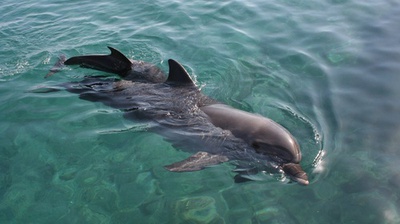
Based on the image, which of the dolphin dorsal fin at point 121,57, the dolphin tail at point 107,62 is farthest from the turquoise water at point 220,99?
the dolphin dorsal fin at point 121,57

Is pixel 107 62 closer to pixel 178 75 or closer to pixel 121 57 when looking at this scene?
pixel 121 57

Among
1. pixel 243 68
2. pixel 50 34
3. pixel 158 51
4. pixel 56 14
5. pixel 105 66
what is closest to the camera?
pixel 105 66

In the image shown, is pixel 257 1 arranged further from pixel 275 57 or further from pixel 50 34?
pixel 50 34

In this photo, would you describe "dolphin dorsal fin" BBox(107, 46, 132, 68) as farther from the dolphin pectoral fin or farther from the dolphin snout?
the dolphin snout

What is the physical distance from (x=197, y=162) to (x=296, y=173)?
167cm

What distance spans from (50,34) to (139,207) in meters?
8.62

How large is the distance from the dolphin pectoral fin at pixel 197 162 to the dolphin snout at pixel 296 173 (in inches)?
42.5

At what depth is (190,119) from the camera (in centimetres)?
787

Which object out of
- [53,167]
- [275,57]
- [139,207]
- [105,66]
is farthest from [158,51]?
[139,207]

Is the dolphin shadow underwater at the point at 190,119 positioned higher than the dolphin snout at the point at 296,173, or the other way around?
the dolphin shadow underwater at the point at 190,119

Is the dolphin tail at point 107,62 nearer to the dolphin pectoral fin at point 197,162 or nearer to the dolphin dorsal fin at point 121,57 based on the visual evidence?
the dolphin dorsal fin at point 121,57

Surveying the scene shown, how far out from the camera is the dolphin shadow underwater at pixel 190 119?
6793 mm

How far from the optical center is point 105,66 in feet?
31.5

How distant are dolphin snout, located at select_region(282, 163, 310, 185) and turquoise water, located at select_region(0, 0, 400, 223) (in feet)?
0.52
